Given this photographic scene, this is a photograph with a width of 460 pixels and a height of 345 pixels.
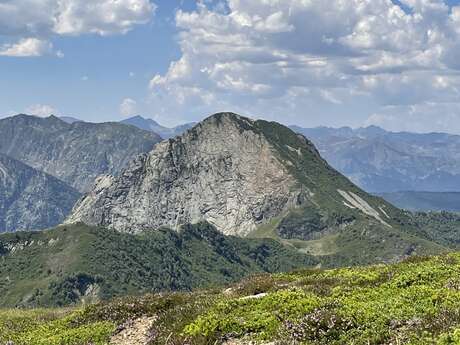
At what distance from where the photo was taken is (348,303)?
18.7 m

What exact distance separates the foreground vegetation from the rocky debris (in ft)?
0.83

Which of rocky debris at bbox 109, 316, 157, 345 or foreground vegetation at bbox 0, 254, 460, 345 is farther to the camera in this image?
rocky debris at bbox 109, 316, 157, 345

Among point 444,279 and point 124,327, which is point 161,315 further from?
point 444,279

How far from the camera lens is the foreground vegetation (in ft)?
51.7

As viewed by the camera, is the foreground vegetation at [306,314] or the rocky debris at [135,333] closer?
the foreground vegetation at [306,314]

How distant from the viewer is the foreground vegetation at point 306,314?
15.8 m

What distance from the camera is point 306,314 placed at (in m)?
18.0

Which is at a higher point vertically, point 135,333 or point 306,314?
point 306,314

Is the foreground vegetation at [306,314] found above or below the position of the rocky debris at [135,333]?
above

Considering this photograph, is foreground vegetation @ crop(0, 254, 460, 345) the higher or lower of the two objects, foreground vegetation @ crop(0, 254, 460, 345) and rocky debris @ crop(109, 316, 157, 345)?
the higher

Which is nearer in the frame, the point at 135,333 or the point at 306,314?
the point at 306,314

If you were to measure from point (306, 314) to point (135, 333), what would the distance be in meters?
7.23

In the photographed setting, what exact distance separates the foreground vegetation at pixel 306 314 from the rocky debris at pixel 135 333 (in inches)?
10.0

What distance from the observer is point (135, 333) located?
21484 mm
